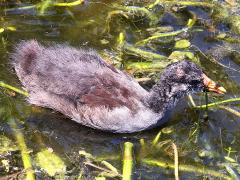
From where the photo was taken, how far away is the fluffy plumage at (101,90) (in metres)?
5.33

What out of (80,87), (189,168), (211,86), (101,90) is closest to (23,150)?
(80,87)

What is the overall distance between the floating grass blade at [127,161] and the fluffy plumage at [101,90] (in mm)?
212

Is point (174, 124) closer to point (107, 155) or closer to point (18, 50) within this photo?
point (107, 155)

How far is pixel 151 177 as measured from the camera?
511 centimetres

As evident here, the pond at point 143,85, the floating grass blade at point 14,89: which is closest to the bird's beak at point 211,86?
the pond at point 143,85

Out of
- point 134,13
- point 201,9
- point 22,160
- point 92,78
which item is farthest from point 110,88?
point 201,9

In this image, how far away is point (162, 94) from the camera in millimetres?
5430

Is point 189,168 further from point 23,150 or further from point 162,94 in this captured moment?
point 23,150

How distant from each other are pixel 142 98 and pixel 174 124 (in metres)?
0.51

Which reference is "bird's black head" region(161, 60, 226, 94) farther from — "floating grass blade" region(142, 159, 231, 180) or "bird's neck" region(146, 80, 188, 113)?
"floating grass blade" region(142, 159, 231, 180)

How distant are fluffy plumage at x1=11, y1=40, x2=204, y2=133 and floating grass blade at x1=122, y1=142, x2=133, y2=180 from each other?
0.70 ft

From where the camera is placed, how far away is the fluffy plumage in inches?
210

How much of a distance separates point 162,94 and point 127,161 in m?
0.76

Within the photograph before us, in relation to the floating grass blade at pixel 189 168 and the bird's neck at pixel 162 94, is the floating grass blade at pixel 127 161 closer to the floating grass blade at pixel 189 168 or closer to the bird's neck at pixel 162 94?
the floating grass blade at pixel 189 168
